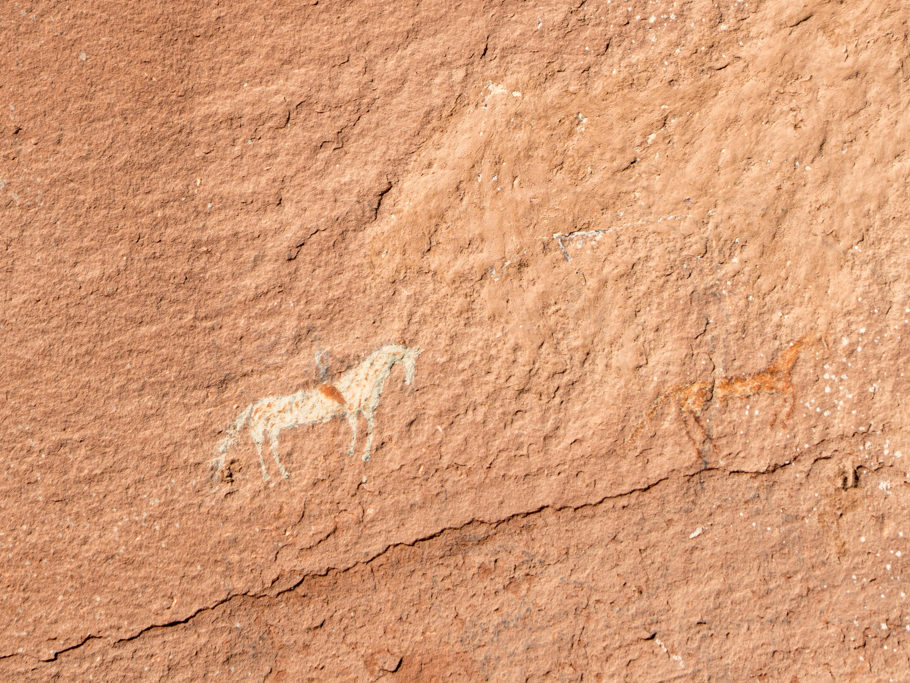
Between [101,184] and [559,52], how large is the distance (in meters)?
0.99

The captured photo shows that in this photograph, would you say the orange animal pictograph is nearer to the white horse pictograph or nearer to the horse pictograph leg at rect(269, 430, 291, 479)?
the white horse pictograph

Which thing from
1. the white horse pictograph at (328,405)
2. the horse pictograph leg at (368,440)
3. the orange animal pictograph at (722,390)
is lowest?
the orange animal pictograph at (722,390)

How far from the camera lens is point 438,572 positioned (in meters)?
1.73

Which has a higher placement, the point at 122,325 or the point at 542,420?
the point at 122,325

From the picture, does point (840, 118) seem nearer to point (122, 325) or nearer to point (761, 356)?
point (761, 356)

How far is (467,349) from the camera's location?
5.74 feet

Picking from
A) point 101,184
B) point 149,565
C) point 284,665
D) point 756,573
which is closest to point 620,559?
point 756,573

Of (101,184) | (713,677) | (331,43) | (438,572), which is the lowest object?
(713,677)

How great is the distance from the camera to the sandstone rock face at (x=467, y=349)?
1.72 meters

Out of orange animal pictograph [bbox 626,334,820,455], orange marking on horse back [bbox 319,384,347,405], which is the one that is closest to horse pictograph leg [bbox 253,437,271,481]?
orange marking on horse back [bbox 319,384,347,405]

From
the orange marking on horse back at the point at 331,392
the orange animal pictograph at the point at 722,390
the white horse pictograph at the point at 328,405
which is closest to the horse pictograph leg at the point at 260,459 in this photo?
the white horse pictograph at the point at 328,405

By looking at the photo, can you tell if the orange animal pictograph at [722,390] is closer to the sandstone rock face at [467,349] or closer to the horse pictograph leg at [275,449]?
the sandstone rock face at [467,349]

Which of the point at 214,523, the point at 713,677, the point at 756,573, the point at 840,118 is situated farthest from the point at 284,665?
the point at 840,118

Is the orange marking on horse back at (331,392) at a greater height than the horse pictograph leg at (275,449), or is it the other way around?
the orange marking on horse back at (331,392)
